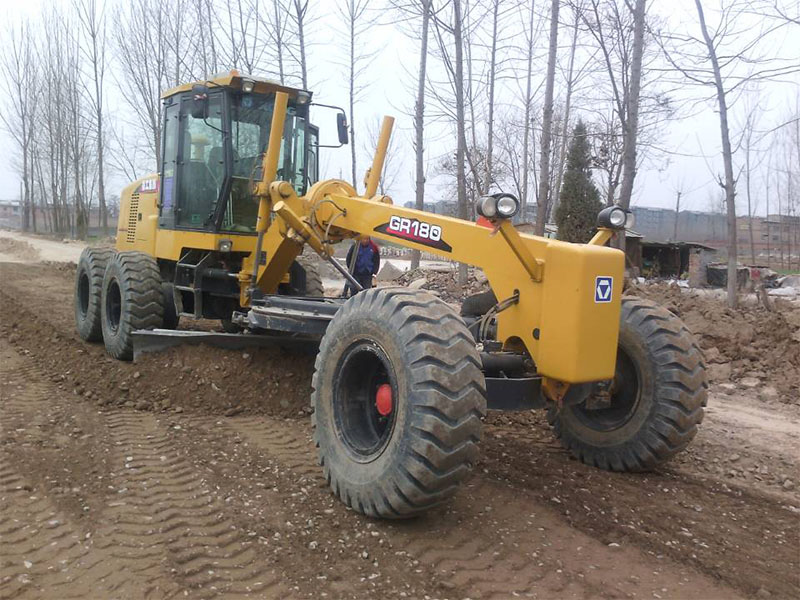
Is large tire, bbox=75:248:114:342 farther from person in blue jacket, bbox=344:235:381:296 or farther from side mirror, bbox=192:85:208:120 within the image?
Answer: person in blue jacket, bbox=344:235:381:296

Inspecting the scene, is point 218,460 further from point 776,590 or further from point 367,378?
point 776,590

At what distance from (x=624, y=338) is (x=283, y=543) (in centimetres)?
272

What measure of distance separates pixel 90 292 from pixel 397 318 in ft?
18.6

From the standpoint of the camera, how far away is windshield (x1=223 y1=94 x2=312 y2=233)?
6.80 metres

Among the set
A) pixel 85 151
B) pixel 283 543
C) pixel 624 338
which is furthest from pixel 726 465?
pixel 85 151

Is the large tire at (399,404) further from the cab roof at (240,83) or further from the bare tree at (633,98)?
the bare tree at (633,98)

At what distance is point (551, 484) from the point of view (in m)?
4.38

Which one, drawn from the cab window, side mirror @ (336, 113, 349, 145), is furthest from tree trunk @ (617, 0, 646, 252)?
the cab window

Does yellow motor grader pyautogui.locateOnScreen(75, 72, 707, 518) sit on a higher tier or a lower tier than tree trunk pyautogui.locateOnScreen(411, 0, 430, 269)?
lower

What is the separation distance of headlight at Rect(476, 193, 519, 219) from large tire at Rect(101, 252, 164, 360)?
14.5 feet

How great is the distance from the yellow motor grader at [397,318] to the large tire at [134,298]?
0.02 meters

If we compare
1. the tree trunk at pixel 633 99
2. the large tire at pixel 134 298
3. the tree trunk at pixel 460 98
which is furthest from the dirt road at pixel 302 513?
the tree trunk at pixel 460 98

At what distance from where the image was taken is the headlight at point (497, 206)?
398cm

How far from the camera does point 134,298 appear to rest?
705cm
